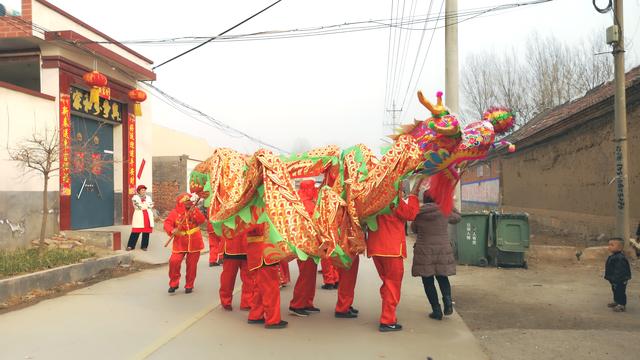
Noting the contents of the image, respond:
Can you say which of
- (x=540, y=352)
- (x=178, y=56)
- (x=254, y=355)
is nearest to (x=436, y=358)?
(x=540, y=352)

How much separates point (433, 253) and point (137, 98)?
1008 centimetres

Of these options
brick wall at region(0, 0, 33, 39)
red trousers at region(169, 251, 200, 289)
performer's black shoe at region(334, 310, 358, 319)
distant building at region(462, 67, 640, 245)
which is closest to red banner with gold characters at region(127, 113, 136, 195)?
brick wall at region(0, 0, 33, 39)

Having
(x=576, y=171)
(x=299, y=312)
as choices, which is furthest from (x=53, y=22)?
(x=576, y=171)

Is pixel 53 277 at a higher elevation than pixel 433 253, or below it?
below

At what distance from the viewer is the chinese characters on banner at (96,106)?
11.1 meters

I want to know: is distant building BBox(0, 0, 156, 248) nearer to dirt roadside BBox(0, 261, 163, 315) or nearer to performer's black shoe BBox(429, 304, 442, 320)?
dirt roadside BBox(0, 261, 163, 315)

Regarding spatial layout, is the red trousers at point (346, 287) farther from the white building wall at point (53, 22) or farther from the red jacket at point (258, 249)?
the white building wall at point (53, 22)

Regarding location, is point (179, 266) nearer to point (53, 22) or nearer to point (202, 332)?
point (202, 332)

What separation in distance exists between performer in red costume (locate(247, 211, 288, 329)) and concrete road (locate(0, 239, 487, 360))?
0.16 meters

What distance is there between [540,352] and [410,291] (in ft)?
9.39

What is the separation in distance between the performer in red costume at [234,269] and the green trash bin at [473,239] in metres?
4.72

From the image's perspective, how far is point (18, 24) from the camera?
9.67 m

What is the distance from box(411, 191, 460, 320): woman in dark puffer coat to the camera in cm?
553

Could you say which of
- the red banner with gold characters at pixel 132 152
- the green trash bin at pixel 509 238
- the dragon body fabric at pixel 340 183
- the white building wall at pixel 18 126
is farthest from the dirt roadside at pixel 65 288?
the green trash bin at pixel 509 238
